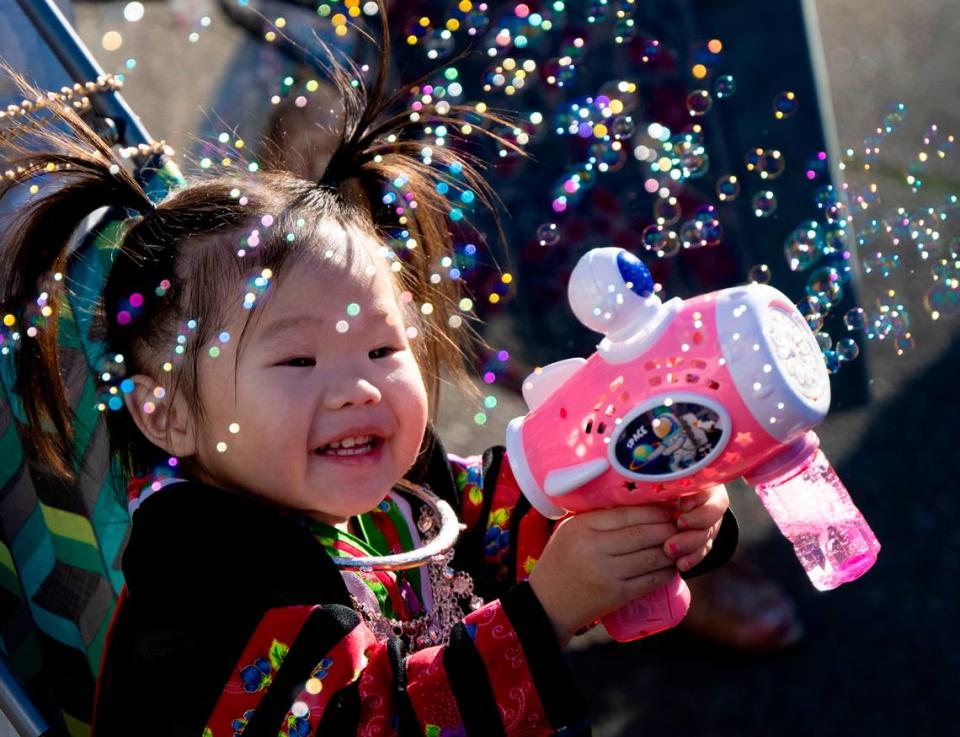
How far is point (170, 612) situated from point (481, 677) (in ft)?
0.87

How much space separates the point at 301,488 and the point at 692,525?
0.33m

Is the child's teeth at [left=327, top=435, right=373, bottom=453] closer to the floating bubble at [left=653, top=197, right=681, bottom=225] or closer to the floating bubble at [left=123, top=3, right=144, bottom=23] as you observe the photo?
the floating bubble at [left=653, top=197, right=681, bottom=225]

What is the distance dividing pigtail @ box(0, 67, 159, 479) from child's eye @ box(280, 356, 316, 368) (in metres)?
0.25

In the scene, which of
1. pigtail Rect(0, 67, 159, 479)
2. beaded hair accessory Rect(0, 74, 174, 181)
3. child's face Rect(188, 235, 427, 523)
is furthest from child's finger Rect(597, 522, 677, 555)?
beaded hair accessory Rect(0, 74, 174, 181)

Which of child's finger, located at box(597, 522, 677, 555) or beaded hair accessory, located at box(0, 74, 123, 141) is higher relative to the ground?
beaded hair accessory, located at box(0, 74, 123, 141)

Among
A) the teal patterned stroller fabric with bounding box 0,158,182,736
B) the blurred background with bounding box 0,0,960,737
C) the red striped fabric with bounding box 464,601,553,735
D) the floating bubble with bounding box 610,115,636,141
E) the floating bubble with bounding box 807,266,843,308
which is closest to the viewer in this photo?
the red striped fabric with bounding box 464,601,553,735

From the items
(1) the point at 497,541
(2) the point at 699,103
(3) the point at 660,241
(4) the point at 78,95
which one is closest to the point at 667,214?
(2) the point at 699,103

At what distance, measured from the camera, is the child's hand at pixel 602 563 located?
3.24ft

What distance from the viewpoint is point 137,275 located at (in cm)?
116

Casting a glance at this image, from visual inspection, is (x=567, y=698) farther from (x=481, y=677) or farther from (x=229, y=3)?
(x=229, y=3)

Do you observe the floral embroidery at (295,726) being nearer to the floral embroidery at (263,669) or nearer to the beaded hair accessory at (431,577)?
the floral embroidery at (263,669)

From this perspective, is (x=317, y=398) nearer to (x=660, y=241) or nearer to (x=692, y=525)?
(x=692, y=525)

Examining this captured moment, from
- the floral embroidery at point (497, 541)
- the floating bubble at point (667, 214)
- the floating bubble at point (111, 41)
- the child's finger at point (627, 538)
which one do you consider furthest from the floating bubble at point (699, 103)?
the floating bubble at point (111, 41)

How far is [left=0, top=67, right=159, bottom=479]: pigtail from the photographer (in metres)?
1.21
